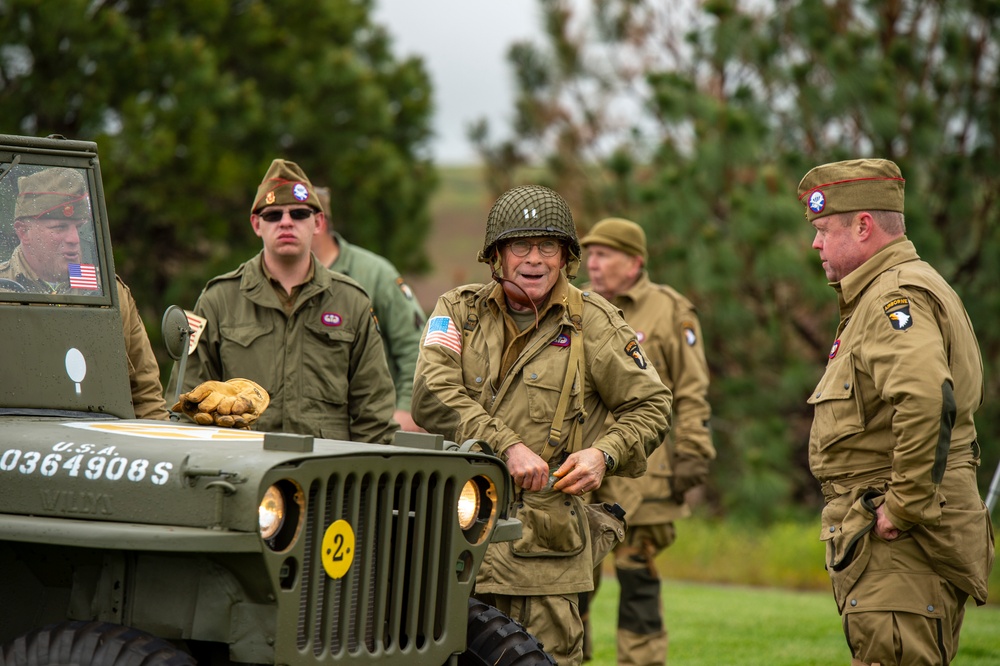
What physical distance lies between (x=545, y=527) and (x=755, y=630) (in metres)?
4.39

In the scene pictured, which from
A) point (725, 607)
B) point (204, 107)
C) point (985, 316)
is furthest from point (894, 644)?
point (204, 107)

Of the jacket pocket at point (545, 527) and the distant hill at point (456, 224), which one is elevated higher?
the distant hill at point (456, 224)

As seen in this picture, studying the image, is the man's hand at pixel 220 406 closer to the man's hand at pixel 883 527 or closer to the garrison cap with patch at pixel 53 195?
the garrison cap with patch at pixel 53 195

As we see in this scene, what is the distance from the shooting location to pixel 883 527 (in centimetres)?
506

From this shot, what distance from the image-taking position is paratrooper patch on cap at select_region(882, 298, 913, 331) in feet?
16.7

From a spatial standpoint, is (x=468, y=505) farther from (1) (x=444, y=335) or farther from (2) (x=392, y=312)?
(2) (x=392, y=312)

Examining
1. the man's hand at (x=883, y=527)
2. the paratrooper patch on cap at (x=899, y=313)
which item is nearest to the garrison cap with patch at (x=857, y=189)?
the paratrooper patch on cap at (x=899, y=313)

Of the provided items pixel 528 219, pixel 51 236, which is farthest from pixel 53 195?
pixel 528 219

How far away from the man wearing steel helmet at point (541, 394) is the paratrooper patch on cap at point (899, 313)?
88 centimetres

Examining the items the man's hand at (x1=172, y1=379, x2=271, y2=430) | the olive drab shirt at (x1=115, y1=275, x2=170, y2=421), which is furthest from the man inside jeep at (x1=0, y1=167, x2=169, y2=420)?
the man's hand at (x1=172, y1=379, x2=271, y2=430)

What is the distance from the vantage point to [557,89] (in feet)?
63.4

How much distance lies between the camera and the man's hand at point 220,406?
5133 millimetres

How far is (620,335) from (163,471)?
2.07m

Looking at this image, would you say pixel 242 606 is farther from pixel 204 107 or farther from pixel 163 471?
pixel 204 107
